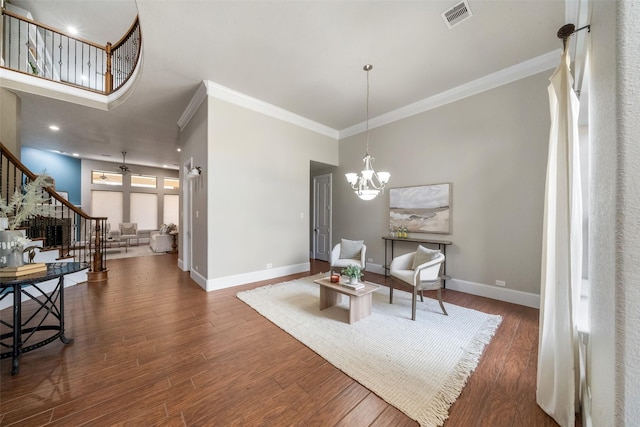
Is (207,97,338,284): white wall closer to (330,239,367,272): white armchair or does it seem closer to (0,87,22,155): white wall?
(330,239,367,272): white armchair

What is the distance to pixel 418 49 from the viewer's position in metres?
2.99

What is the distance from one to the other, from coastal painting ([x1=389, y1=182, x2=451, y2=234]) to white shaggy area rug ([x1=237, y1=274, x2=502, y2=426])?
1366mm

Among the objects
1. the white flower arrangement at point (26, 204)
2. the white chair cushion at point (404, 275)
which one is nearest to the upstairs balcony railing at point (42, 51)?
the white flower arrangement at point (26, 204)

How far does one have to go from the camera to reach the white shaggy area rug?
1692mm

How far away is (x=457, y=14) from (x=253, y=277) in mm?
4679

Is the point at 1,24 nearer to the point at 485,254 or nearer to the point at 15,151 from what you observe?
the point at 15,151

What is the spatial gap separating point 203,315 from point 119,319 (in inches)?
38.1

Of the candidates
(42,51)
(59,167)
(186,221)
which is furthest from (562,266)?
(59,167)

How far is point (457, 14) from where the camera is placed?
2.45 m

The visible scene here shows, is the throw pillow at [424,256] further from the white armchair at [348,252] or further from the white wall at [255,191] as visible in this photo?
the white wall at [255,191]

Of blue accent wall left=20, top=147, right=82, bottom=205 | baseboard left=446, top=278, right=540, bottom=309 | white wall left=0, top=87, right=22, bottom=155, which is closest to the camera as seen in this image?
baseboard left=446, top=278, right=540, bottom=309

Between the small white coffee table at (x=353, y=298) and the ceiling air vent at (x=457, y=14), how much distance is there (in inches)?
124

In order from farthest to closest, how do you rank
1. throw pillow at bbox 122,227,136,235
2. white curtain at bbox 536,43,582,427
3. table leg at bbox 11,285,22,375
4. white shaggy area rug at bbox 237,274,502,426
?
1. throw pillow at bbox 122,227,136,235
2. table leg at bbox 11,285,22,375
3. white shaggy area rug at bbox 237,274,502,426
4. white curtain at bbox 536,43,582,427

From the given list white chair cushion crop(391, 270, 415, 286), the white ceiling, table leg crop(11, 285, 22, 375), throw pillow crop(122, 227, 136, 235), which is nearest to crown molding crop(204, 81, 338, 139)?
the white ceiling
